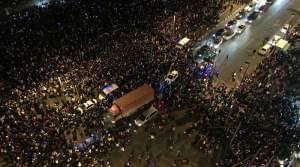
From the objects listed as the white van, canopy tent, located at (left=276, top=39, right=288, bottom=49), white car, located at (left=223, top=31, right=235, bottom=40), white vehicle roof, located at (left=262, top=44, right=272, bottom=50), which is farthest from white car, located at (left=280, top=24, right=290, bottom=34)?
Result: white car, located at (left=223, top=31, right=235, bottom=40)

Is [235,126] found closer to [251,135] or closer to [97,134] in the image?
[251,135]

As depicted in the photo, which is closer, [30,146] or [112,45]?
[30,146]

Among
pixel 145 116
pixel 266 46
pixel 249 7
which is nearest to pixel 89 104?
pixel 145 116

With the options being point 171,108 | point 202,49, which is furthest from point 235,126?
point 202,49

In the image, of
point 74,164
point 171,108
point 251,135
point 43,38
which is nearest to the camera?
point 74,164

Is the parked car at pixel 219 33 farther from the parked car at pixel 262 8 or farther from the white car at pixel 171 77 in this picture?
the white car at pixel 171 77

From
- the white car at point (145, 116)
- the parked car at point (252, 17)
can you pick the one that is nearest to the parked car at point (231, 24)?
the parked car at point (252, 17)

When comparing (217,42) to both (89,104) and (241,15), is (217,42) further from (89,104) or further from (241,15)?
(89,104)
